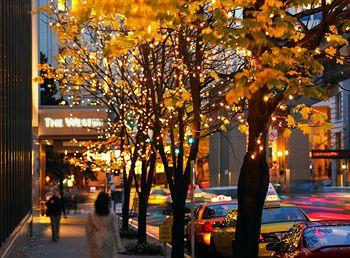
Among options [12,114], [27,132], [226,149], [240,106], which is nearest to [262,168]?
[240,106]

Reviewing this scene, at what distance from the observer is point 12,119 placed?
53.1 ft

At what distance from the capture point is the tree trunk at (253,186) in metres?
9.59

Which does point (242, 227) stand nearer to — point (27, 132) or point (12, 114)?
point (12, 114)

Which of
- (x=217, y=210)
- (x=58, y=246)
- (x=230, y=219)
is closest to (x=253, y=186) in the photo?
(x=230, y=219)

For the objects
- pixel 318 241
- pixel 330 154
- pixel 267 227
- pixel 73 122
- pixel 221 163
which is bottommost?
pixel 267 227

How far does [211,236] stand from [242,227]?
27.2ft

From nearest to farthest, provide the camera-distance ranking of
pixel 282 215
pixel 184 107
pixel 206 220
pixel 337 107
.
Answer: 1. pixel 184 107
2. pixel 282 215
3. pixel 206 220
4. pixel 337 107

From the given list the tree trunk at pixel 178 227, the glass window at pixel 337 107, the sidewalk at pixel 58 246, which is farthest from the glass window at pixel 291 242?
the glass window at pixel 337 107

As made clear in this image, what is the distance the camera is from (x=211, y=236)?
58.5ft

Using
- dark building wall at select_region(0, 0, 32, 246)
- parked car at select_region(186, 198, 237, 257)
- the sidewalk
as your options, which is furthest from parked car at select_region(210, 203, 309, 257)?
dark building wall at select_region(0, 0, 32, 246)

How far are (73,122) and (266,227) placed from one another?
1867cm

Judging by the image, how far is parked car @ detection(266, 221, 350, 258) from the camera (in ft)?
31.3

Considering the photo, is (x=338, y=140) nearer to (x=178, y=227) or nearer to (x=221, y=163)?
(x=221, y=163)

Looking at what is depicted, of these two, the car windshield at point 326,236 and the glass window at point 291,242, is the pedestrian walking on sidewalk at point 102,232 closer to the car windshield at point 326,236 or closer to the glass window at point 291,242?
the glass window at point 291,242
